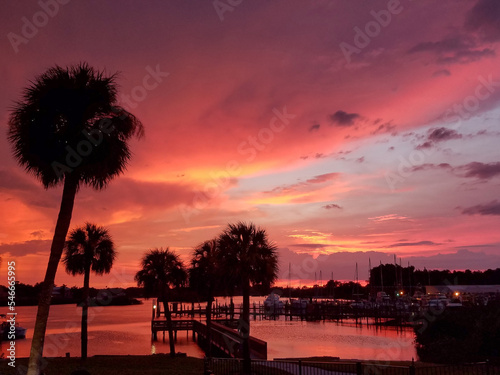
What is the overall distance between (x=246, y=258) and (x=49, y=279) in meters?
13.3

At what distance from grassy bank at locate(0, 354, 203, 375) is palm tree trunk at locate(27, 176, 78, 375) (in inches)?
340

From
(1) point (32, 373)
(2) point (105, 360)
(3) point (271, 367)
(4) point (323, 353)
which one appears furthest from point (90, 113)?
(4) point (323, 353)

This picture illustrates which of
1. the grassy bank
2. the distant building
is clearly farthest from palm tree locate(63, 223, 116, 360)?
the distant building

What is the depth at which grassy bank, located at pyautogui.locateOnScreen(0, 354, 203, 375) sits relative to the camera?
2483cm

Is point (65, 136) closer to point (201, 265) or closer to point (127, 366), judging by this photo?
point (127, 366)

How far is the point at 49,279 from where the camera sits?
16.4 meters

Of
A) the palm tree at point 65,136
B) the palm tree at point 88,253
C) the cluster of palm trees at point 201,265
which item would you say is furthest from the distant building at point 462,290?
the palm tree at point 65,136

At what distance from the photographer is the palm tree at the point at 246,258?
28.0 meters

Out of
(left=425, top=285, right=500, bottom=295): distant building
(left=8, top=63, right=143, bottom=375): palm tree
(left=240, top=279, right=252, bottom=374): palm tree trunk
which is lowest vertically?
(left=425, top=285, right=500, bottom=295): distant building

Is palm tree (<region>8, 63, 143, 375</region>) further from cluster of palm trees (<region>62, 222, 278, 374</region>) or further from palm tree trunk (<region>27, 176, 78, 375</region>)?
cluster of palm trees (<region>62, 222, 278, 374</region>)

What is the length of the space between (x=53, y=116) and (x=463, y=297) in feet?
473

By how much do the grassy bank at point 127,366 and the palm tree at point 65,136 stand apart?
32.0ft

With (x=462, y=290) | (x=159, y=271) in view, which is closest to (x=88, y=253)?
(x=159, y=271)

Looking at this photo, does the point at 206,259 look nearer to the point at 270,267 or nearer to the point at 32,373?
the point at 270,267
